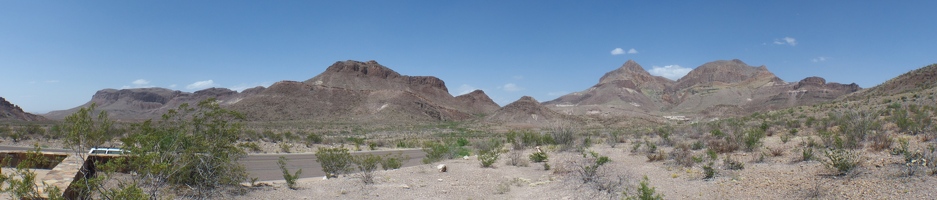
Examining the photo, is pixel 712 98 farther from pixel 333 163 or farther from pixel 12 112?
pixel 12 112

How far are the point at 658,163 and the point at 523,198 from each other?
5632 millimetres

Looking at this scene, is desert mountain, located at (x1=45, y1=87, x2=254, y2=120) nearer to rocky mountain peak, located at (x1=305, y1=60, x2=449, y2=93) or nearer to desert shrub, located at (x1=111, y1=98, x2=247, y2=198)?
rocky mountain peak, located at (x1=305, y1=60, x2=449, y2=93)

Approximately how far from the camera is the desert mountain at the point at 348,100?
99.8 meters

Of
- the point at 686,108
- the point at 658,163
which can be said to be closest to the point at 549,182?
the point at 658,163

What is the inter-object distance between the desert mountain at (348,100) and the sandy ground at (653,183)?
271 ft

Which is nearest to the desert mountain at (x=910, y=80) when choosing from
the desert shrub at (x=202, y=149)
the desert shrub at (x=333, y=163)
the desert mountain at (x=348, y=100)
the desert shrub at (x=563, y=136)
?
the desert shrub at (x=563, y=136)

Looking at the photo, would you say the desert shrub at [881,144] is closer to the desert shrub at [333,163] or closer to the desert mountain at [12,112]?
the desert shrub at [333,163]

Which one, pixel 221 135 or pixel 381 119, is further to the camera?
pixel 381 119

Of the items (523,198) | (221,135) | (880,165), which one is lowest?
(523,198)

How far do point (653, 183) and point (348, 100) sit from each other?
4121 inches

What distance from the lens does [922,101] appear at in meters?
28.5

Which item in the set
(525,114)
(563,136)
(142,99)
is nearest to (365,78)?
(525,114)

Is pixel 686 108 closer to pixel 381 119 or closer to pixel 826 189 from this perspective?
pixel 381 119

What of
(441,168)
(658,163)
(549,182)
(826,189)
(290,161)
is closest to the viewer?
(826,189)
